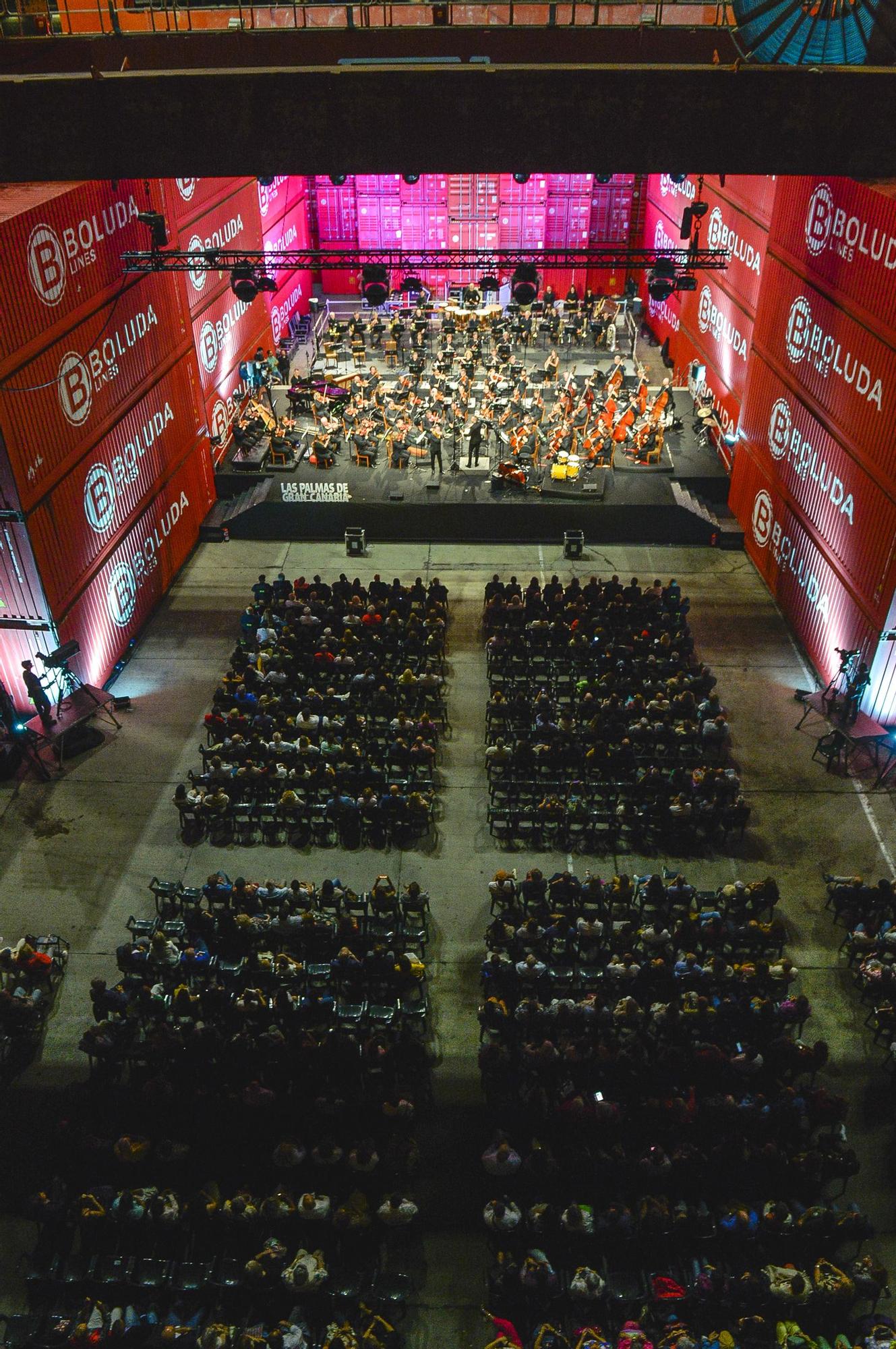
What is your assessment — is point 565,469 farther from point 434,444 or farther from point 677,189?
point 677,189

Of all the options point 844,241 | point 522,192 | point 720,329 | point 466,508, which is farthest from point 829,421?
point 522,192

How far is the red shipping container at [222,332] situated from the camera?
2622cm

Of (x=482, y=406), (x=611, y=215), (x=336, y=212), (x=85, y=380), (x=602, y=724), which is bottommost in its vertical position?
(x=602, y=724)

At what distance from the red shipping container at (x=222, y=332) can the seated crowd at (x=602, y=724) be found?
36.0ft

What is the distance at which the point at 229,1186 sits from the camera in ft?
36.1

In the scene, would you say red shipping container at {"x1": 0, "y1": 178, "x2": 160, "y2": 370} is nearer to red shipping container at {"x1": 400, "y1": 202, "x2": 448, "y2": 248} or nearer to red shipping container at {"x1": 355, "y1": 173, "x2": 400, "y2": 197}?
red shipping container at {"x1": 355, "y1": 173, "x2": 400, "y2": 197}

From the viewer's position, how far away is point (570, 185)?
128 ft

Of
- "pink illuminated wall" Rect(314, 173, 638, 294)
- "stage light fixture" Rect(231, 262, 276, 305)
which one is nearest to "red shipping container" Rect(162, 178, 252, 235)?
"stage light fixture" Rect(231, 262, 276, 305)

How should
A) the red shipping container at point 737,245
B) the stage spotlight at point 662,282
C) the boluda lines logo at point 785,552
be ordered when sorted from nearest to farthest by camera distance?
1. the boluda lines logo at point 785,552
2. the stage spotlight at point 662,282
3. the red shipping container at point 737,245

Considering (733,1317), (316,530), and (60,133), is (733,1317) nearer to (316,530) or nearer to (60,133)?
(60,133)

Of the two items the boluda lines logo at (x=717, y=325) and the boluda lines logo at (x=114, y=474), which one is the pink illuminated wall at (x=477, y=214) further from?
the boluda lines logo at (x=114, y=474)

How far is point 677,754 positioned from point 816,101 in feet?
32.3

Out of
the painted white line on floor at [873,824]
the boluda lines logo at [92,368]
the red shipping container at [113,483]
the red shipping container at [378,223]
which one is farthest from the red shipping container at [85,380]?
the red shipping container at [378,223]

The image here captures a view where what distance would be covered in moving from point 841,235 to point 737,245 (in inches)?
325
